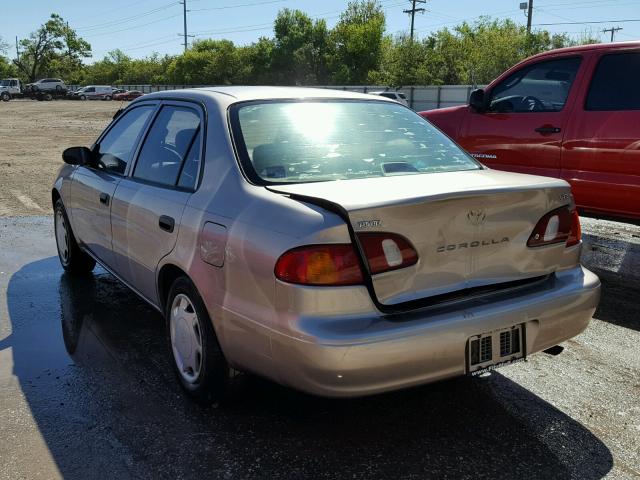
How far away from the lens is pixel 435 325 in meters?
2.60

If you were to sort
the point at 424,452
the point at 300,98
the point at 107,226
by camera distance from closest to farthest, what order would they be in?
the point at 424,452
the point at 300,98
the point at 107,226

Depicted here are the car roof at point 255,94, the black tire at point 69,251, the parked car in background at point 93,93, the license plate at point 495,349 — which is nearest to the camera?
the license plate at point 495,349

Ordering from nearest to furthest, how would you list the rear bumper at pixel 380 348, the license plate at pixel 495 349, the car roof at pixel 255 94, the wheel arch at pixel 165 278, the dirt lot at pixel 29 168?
the rear bumper at pixel 380 348 < the license plate at pixel 495 349 < the wheel arch at pixel 165 278 < the car roof at pixel 255 94 < the dirt lot at pixel 29 168

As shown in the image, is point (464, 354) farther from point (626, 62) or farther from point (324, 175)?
point (626, 62)

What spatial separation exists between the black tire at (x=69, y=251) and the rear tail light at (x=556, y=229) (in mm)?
3809

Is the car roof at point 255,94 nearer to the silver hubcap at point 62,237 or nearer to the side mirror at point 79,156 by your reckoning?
the side mirror at point 79,156

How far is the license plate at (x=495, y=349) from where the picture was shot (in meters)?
2.71

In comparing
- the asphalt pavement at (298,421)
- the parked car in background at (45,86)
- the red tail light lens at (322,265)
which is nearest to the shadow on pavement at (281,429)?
the asphalt pavement at (298,421)

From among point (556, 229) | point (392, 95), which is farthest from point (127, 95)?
point (556, 229)

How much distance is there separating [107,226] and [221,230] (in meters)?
1.73

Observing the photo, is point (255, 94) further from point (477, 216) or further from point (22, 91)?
point (22, 91)

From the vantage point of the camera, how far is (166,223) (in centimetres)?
335

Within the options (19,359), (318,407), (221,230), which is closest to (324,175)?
(221,230)

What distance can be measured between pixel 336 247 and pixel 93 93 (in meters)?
78.5
